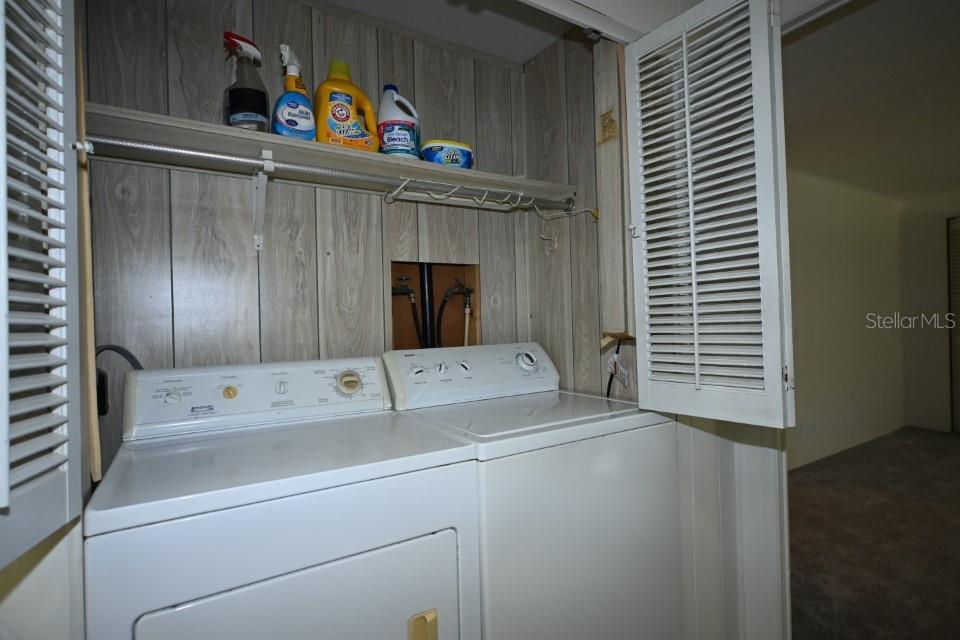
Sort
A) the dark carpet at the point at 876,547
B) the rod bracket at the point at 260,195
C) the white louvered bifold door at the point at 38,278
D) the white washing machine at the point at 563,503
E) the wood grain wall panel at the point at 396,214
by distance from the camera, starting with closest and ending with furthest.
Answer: the white louvered bifold door at the point at 38,278
the white washing machine at the point at 563,503
the rod bracket at the point at 260,195
the wood grain wall panel at the point at 396,214
the dark carpet at the point at 876,547

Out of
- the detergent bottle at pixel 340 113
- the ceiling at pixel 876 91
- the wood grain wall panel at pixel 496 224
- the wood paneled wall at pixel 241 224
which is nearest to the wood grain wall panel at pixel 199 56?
the wood paneled wall at pixel 241 224

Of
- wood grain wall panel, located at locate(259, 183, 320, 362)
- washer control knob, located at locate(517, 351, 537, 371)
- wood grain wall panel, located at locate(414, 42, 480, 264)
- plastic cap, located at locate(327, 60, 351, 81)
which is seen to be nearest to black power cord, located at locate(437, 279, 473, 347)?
wood grain wall panel, located at locate(414, 42, 480, 264)

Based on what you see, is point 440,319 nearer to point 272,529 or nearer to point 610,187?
point 610,187

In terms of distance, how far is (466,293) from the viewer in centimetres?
206

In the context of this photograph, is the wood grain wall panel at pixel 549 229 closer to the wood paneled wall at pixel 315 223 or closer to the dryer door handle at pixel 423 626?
the wood paneled wall at pixel 315 223

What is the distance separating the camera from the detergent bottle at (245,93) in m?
1.41

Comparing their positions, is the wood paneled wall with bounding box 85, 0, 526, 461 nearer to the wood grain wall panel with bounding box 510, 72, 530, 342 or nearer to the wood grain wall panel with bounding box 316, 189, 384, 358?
the wood grain wall panel with bounding box 316, 189, 384, 358

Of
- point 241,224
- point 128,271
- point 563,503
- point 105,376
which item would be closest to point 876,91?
point 563,503

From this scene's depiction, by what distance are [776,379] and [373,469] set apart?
39.1 inches

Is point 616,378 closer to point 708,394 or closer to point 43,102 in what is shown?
point 708,394

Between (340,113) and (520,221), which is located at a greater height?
(340,113)

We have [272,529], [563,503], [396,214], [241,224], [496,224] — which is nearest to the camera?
[272,529]

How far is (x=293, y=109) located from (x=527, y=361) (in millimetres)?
1197

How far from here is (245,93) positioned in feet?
4.66
